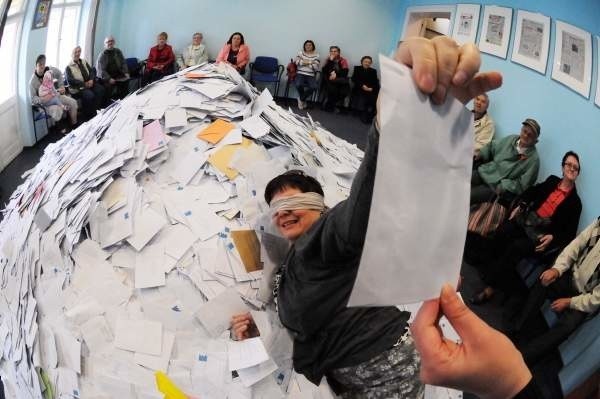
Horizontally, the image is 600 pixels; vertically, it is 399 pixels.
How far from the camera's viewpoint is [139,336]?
166 centimetres

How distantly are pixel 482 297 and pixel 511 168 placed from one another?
4.36 feet

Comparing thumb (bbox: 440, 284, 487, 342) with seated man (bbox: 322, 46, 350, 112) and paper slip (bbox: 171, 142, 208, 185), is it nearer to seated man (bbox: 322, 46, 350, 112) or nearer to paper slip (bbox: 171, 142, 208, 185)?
paper slip (bbox: 171, 142, 208, 185)

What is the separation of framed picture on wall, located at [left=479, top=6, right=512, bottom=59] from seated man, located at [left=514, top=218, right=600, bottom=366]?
9.13ft

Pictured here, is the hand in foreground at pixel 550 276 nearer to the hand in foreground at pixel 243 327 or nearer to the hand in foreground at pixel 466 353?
the hand in foreground at pixel 243 327

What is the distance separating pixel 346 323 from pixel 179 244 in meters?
0.87

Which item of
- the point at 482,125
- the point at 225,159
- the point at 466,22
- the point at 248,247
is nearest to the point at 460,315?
the point at 248,247

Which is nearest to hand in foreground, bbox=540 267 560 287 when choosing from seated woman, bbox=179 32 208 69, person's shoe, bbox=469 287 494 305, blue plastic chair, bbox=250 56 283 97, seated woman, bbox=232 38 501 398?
person's shoe, bbox=469 287 494 305

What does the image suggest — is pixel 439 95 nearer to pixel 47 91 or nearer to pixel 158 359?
pixel 158 359

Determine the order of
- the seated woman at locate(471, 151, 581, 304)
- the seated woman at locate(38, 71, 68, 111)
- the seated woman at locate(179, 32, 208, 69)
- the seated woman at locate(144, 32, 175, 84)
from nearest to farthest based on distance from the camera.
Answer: the seated woman at locate(471, 151, 581, 304) < the seated woman at locate(38, 71, 68, 111) < the seated woman at locate(144, 32, 175, 84) < the seated woman at locate(179, 32, 208, 69)

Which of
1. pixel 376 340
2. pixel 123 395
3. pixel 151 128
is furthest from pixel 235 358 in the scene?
pixel 151 128

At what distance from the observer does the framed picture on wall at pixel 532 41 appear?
4152mm

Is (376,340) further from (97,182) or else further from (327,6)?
(327,6)

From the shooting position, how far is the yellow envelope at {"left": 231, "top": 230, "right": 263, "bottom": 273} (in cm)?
184

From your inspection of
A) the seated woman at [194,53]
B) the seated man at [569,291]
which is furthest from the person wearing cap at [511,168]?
the seated woman at [194,53]
